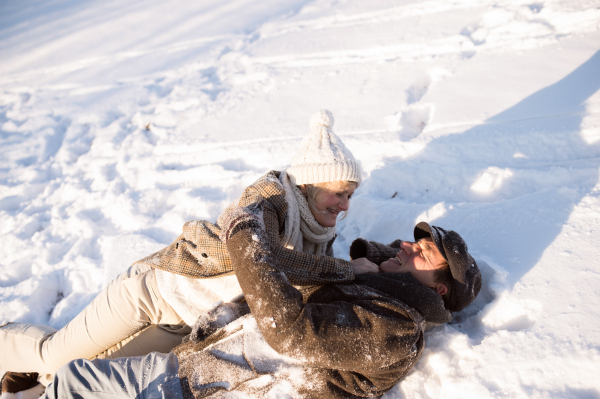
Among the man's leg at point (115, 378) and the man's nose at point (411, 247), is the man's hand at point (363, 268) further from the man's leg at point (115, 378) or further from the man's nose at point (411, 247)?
the man's leg at point (115, 378)

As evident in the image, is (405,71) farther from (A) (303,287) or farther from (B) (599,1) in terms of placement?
(A) (303,287)

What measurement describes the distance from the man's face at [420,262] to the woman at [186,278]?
0.53ft

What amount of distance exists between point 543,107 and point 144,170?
3.93 metres

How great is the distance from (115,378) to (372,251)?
4.82ft

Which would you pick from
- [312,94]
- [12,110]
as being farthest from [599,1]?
[12,110]

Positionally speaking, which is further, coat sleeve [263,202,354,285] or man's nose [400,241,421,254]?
man's nose [400,241,421,254]

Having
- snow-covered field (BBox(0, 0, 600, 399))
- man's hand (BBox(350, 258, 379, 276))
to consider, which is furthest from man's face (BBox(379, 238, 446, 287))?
snow-covered field (BBox(0, 0, 600, 399))

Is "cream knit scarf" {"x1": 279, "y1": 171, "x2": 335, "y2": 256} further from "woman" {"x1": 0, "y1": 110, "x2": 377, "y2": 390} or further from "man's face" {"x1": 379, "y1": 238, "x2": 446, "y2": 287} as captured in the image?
"man's face" {"x1": 379, "y1": 238, "x2": 446, "y2": 287}

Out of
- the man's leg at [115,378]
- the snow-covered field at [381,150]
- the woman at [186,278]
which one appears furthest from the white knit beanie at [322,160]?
the man's leg at [115,378]

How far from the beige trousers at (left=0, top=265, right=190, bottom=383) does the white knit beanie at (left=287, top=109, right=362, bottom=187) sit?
3.30 ft

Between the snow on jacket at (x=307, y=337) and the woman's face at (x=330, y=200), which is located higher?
the woman's face at (x=330, y=200)

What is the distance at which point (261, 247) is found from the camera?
151 cm

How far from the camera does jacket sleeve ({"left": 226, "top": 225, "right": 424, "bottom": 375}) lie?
1385 millimetres

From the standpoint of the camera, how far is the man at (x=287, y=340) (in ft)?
4.62
